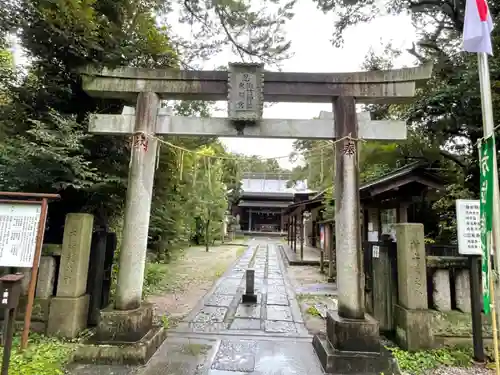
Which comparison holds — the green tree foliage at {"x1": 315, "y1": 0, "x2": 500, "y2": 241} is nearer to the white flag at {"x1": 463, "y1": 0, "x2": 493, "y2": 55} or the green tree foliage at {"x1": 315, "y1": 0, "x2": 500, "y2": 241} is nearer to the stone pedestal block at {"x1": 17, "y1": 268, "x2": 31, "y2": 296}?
the white flag at {"x1": 463, "y1": 0, "x2": 493, "y2": 55}

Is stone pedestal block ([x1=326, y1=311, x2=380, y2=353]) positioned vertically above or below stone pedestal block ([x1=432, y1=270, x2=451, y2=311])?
below

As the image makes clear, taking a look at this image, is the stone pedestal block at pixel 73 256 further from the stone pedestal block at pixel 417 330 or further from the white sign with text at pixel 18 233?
the stone pedestal block at pixel 417 330

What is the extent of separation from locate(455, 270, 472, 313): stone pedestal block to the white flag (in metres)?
3.29

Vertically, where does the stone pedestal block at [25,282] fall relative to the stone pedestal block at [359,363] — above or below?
above

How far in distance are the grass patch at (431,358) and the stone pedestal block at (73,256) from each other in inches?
197

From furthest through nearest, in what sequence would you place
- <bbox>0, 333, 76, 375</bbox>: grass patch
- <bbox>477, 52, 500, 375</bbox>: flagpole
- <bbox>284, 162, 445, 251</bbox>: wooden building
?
1. <bbox>284, 162, 445, 251</bbox>: wooden building
2. <bbox>0, 333, 76, 375</bbox>: grass patch
3. <bbox>477, 52, 500, 375</bbox>: flagpole

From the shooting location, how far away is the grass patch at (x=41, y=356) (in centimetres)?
375

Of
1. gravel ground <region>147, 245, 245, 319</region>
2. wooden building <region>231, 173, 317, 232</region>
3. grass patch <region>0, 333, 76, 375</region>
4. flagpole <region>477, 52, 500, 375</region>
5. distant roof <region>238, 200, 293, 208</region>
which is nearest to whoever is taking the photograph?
flagpole <region>477, 52, 500, 375</region>

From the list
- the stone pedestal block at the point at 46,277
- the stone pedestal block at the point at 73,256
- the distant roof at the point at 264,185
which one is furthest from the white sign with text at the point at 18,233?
the distant roof at the point at 264,185

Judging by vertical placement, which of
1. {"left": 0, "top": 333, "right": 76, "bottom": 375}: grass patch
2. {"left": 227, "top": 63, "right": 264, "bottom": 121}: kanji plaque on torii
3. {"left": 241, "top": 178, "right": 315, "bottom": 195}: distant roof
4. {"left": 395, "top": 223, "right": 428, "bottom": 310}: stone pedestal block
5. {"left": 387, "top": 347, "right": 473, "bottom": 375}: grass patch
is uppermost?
{"left": 241, "top": 178, "right": 315, "bottom": 195}: distant roof

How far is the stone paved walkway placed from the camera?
155 inches

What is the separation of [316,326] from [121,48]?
21.7 ft

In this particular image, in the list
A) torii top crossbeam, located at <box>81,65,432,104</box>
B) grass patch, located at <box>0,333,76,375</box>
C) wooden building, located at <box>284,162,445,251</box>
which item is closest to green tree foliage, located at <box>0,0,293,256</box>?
torii top crossbeam, located at <box>81,65,432,104</box>

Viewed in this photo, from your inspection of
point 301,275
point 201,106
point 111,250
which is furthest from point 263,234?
point 111,250
